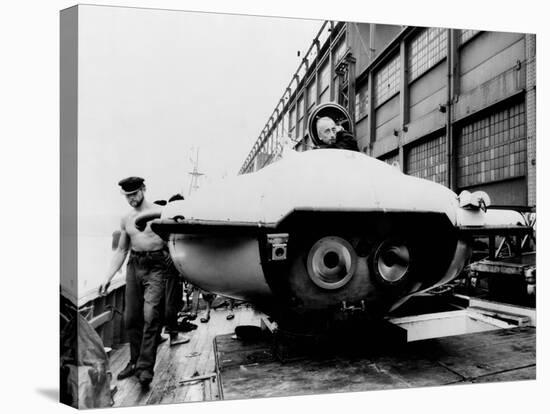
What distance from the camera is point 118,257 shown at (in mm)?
2002

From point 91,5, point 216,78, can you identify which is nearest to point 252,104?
point 216,78

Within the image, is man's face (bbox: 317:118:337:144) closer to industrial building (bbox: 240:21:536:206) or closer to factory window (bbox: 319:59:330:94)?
industrial building (bbox: 240:21:536:206)

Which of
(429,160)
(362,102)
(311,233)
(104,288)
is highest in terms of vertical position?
(362,102)

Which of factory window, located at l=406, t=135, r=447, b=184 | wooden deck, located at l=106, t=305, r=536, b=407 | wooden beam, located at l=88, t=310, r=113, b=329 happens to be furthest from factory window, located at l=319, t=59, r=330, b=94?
wooden beam, located at l=88, t=310, r=113, b=329

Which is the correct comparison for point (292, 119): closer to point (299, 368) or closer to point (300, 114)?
point (300, 114)

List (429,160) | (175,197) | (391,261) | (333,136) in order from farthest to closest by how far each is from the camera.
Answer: (429,160) < (333,136) < (175,197) < (391,261)

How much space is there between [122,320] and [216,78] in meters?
1.39

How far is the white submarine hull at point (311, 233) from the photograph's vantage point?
175 cm

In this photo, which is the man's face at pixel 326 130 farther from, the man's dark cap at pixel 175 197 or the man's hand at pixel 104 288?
the man's hand at pixel 104 288

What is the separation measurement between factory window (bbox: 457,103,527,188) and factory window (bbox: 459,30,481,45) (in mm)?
532

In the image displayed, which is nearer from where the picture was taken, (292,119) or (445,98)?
(292,119)

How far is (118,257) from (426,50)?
97.5 inches

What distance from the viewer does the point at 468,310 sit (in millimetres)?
2922

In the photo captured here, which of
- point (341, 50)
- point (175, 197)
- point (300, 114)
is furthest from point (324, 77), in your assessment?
point (175, 197)
